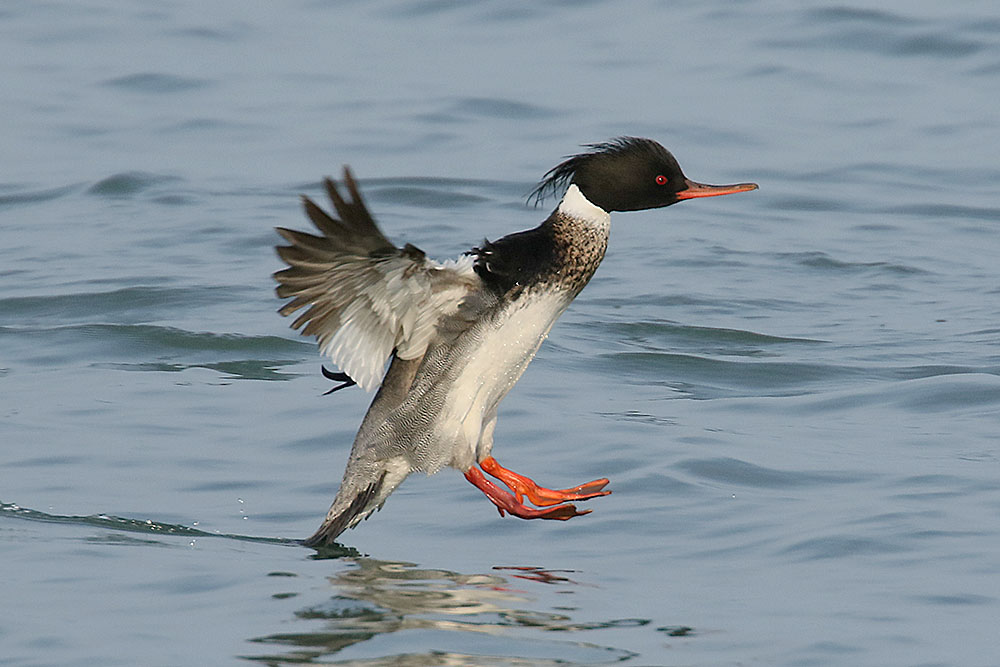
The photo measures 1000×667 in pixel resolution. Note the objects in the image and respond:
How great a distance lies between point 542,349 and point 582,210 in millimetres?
3516

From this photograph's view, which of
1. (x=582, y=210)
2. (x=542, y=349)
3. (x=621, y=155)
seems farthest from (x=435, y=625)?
(x=542, y=349)

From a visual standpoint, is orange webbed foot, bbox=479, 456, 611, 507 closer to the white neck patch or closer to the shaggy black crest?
the white neck patch

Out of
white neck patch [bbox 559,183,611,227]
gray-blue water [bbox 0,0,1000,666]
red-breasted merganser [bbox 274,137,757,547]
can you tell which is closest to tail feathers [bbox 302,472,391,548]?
red-breasted merganser [bbox 274,137,757,547]

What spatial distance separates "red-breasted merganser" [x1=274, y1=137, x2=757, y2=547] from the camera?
6.53 metres

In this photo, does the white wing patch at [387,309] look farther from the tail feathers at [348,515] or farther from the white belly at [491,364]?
the tail feathers at [348,515]

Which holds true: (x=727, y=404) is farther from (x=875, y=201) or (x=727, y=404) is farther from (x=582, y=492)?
(x=875, y=201)

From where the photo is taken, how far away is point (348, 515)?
7.14 m

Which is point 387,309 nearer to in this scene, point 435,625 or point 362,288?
point 362,288

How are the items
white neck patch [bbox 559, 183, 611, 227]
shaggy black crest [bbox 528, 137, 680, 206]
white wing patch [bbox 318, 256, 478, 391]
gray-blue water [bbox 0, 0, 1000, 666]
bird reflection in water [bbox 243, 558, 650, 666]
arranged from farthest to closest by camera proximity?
shaggy black crest [bbox 528, 137, 680, 206]
white neck patch [bbox 559, 183, 611, 227]
white wing patch [bbox 318, 256, 478, 391]
gray-blue water [bbox 0, 0, 1000, 666]
bird reflection in water [bbox 243, 558, 650, 666]

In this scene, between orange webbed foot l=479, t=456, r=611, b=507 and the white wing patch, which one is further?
orange webbed foot l=479, t=456, r=611, b=507

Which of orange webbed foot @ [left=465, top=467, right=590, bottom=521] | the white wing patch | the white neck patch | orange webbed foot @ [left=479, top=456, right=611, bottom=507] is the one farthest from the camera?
the white neck patch

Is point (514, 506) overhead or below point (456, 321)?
below

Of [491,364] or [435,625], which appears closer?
[435,625]

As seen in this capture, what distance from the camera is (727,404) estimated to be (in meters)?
9.52
